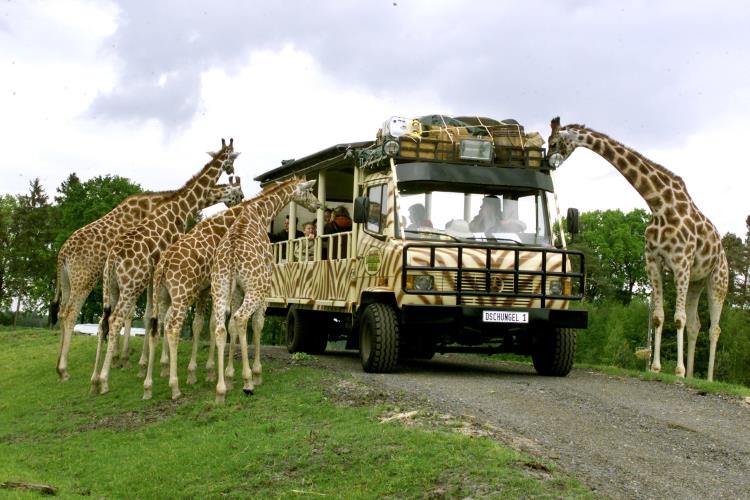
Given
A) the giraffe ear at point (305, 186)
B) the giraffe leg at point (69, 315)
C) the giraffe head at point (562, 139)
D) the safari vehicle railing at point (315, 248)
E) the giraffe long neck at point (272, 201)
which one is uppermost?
the giraffe head at point (562, 139)

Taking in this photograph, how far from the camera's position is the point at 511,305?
44.9ft

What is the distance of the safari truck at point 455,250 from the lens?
1343 centimetres

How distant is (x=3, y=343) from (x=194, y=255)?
49.5ft

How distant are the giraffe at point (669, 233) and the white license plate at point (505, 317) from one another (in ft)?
10.6

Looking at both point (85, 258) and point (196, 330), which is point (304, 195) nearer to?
point (196, 330)

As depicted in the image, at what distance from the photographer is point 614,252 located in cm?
6581

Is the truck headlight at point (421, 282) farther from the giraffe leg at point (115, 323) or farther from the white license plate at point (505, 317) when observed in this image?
the giraffe leg at point (115, 323)

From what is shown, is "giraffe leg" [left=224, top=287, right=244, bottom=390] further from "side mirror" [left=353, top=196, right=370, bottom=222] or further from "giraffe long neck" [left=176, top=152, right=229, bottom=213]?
"giraffe long neck" [left=176, top=152, right=229, bottom=213]

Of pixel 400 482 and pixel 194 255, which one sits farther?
pixel 194 255

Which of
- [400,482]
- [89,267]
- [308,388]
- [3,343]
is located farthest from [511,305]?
[3,343]

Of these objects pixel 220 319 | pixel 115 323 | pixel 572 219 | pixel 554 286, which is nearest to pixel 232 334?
pixel 220 319

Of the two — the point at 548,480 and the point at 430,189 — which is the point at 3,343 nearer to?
the point at 430,189

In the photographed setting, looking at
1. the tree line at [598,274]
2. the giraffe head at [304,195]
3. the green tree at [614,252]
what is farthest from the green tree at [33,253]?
the giraffe head at [304,195]

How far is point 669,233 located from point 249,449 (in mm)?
8406
